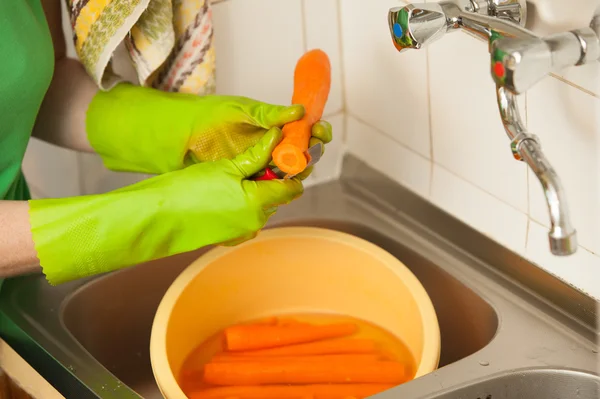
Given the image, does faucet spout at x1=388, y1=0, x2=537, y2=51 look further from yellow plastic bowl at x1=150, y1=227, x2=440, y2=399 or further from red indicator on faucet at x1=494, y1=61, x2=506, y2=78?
yellow plastic bowl at x1=150, y1=227, x2=440, y2=399

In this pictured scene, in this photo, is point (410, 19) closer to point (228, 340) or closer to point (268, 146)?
point (268, 146)

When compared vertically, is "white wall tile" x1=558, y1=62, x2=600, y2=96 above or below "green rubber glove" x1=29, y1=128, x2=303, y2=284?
above

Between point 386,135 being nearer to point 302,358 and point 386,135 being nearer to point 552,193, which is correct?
point 302,358

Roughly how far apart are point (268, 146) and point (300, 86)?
12 cm

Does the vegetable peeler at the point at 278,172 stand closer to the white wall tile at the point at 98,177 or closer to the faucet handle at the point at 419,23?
the faucet handle at the point at 419,23

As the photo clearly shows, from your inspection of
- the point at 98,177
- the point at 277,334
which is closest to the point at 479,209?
the point at 277,334

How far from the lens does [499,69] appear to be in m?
0.81

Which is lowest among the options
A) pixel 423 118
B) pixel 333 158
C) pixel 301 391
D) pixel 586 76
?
pixel 301 391

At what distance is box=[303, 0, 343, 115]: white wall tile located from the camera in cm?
130

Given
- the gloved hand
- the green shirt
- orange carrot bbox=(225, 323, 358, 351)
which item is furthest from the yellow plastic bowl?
the green shirt

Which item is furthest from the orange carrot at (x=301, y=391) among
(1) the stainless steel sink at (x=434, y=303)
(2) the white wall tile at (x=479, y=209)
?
(2) the white wall tile at (x=479, y=209)

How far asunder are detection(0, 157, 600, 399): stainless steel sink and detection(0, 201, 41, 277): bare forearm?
0.47ft

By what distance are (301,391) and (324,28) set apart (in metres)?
0.52

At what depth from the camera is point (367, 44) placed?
49.6 inches
